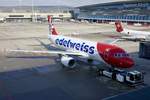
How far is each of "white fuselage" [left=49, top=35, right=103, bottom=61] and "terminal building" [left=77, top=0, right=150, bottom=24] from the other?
4477 inches

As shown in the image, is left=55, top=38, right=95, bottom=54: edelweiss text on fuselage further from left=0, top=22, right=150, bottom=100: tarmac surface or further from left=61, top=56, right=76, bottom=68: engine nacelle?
left=0, top=22, right=150, bottom=100: tarmac surface

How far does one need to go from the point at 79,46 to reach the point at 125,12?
457 ft

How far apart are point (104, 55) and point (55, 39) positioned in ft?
42.5

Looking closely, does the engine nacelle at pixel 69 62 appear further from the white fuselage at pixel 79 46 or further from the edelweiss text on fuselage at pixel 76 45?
the edelweiss text on fuselage at pixel 76 45

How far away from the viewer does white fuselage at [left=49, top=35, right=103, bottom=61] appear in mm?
31591

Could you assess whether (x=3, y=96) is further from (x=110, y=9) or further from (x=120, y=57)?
(x=110, y=9)

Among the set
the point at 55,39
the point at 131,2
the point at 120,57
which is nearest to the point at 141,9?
the point at 131,2

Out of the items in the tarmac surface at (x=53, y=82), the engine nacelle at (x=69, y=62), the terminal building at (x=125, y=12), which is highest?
the terminal building at (x=125, y=12)

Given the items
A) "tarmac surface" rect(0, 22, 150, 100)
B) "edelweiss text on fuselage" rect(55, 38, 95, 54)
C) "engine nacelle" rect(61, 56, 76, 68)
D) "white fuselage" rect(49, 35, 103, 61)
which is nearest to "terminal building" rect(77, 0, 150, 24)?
"white fuselage" rect(49, 35, 103, 61)

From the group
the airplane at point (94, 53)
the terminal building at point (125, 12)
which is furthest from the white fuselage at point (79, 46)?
the terminal building at point (125, 12)

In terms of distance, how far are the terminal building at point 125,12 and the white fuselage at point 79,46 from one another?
373 ft

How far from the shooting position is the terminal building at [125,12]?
152 meters

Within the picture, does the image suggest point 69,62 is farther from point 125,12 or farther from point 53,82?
point 125,12

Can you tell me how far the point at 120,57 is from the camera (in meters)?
28.3
